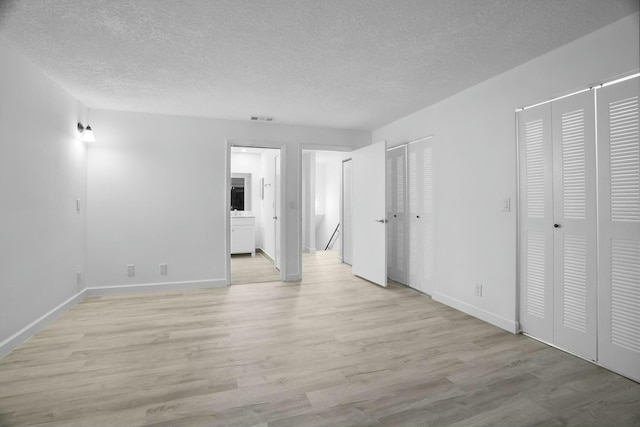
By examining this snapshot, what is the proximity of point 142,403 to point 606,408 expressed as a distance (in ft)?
8.79

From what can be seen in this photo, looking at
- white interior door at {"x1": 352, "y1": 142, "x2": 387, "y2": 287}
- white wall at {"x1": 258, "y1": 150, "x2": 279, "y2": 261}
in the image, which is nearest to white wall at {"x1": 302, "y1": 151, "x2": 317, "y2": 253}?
white wall at {"x1": 258, "y1": 150, "x2": 279, "y2": 261}

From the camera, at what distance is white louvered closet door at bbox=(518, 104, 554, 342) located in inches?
101

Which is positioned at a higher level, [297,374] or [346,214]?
[346,214]

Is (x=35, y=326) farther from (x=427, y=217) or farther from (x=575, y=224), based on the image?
(x=575, y=224)

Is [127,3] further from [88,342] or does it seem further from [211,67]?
[88,342]

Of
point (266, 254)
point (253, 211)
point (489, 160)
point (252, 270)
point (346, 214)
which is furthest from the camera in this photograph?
point (253, 211)

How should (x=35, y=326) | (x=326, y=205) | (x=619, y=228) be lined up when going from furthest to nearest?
(x=326, y=205) → (x=35, y=326) → (x=619, y=228)

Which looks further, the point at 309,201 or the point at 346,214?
the point at 309,201

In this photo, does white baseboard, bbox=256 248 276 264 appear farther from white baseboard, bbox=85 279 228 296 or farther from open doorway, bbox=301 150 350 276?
white baseboard, bbox=85 279 228 296

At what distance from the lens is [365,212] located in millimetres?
4844

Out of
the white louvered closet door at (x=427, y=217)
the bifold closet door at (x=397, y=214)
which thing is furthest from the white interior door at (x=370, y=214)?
the white louvered closet door at (x=427, y=217)

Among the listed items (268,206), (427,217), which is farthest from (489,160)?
(268,206)

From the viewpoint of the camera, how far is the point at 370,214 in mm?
4699

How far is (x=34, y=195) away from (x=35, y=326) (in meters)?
1.19
